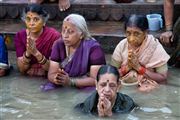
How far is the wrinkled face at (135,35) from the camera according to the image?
601 cm

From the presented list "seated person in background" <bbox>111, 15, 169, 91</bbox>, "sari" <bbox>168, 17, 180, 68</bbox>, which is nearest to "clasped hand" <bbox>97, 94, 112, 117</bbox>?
"seated person in background" <bbox>111, 15, 169, 91</bbox>

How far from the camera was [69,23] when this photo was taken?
19.9 ft

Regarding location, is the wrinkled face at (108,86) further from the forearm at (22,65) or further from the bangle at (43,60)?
the forearm at (22,65)

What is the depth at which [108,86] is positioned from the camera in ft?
16.7

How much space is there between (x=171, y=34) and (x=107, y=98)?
2.38 metres

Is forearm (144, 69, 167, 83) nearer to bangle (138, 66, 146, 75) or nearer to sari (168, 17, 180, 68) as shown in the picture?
bangle (138, 66, 146, 75)

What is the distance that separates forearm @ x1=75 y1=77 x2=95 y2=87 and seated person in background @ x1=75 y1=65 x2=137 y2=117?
693 mm

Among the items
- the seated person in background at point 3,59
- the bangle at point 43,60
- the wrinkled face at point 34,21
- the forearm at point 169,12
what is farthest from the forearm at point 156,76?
the seated person in background at point 3,59

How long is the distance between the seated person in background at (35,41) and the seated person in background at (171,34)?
5.16ft

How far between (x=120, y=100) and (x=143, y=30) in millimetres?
1097

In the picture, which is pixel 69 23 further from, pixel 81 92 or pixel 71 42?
pixel 81 92

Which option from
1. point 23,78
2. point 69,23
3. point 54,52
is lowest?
point 23,78

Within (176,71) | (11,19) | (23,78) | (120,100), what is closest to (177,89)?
(176,71)

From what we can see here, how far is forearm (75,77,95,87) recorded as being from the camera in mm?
6137
